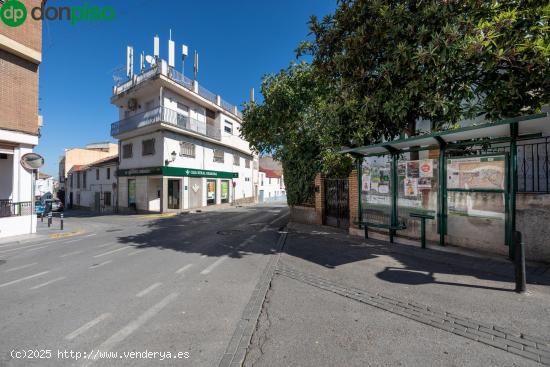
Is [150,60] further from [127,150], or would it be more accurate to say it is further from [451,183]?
[451,183]

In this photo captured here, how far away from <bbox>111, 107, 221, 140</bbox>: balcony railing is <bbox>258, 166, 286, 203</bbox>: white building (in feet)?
60.7

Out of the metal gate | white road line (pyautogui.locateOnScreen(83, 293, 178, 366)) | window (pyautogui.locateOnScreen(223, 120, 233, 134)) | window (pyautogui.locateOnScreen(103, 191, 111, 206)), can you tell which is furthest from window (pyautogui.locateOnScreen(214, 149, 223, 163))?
white road line (pyautogui.locateOnScreen(83, 293, 178, 366))

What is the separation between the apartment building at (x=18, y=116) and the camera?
11.5 m

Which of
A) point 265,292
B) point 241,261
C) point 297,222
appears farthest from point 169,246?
point 297,222

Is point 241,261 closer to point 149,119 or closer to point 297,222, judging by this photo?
point 297,222

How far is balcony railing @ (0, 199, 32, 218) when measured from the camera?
11.3 m

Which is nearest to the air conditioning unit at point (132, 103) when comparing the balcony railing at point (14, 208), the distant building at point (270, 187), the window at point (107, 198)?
the window at point (107, 198)

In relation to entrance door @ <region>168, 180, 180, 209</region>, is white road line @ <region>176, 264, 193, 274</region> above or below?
below

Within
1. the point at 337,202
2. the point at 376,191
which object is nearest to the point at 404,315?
the point at 376,191

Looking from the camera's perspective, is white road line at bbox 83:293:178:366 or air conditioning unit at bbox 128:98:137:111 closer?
white road line at bbox 83:293:178:366

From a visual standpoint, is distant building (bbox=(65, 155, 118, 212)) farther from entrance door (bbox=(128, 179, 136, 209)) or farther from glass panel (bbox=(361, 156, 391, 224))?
glass panel (bbox=(361, 156, 391, 224))

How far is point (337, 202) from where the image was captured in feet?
37.8

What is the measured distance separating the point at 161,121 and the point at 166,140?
160 cm

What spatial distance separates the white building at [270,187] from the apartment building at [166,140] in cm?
1610
